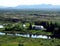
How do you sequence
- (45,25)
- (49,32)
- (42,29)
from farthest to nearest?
(45,25)
(42,29)
(49,32)

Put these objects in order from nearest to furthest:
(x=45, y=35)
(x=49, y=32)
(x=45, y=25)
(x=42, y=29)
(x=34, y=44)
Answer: (x=34, y=44), (x=45, y=35), (x=49, y=32), (x=42, y=29), (x=45, y=25)

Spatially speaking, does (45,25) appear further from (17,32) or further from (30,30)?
(17,32)

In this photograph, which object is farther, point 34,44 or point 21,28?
point 21,28

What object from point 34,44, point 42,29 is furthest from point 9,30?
point 34,44

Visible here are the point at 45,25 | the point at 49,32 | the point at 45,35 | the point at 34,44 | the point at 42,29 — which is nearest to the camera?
the point at 34,44

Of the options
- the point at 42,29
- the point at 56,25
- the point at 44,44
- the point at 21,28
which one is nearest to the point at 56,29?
the point at 56,25

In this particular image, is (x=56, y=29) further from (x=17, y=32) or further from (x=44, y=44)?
(x=44, y=44)

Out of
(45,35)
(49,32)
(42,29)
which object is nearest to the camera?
(45,35)

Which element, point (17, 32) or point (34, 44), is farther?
point (17, 32)
